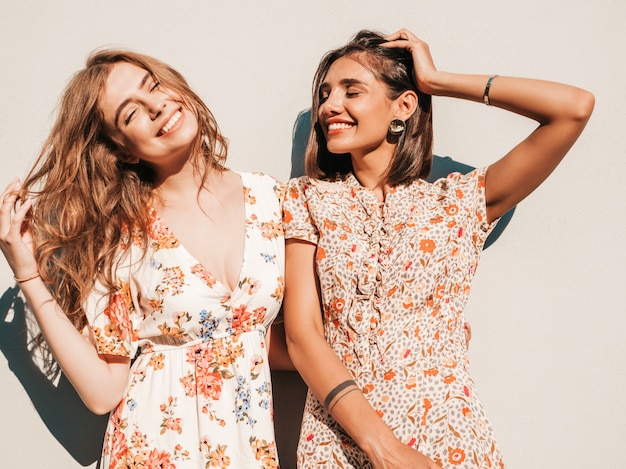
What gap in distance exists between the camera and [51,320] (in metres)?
1.95

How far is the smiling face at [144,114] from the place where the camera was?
76.9 inches

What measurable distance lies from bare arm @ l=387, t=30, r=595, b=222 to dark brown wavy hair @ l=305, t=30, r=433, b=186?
0.09m

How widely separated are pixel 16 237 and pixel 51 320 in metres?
0.29

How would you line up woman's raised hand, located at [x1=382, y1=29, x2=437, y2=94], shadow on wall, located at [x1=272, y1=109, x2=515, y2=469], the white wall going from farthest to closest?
Answer: 1. shadow on wall, located at [x1=272, y1=109, x2=515, y2=469]
2. the white wall
3. woman's raised hand, located at [x1=382, y1=29, x2=437, y2=94]

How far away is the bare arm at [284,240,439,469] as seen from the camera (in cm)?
178

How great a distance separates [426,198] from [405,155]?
0.64ft

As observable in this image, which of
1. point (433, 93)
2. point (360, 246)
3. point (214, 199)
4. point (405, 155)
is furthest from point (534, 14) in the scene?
point (214, 199)

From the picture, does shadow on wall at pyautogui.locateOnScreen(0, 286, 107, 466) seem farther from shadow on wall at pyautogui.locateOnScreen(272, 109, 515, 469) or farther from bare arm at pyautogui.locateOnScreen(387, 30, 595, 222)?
bare arm at pyautogui.locateOnScreen(387, 30, 595, 222)

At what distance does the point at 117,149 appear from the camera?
2100 millimetres

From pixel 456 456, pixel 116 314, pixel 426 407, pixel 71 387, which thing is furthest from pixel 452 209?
pixel 71 387

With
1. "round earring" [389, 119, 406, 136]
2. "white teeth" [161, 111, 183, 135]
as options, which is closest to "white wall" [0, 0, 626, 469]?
"round earring" [389, 119, 406, 136]

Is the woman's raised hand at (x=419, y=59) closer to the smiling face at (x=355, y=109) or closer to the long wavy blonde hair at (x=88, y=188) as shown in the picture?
the smiling face at (x=355, y=109)

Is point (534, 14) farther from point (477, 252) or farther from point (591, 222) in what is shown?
point (477, 252)

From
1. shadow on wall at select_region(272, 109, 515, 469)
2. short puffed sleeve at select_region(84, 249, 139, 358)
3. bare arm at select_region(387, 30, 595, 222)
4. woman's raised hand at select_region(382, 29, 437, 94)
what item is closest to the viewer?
bare arm at select_region(387, 30, 595, 222)
